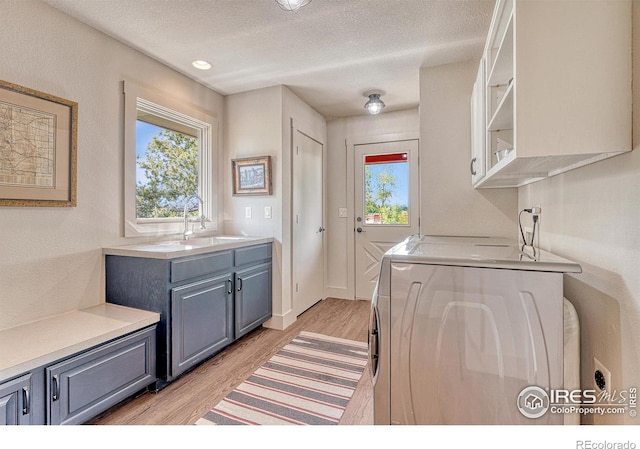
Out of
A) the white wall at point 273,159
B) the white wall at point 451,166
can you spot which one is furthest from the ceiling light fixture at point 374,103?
the white wall at point 273,159

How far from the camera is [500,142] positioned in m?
1.69

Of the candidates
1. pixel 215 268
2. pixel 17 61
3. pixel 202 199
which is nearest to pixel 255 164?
pixel 202 199

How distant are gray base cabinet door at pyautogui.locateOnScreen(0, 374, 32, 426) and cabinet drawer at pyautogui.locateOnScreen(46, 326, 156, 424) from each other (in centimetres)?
8

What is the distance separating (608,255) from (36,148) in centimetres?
274

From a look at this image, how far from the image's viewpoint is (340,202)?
4043mm

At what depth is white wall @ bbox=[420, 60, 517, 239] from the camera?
237cm

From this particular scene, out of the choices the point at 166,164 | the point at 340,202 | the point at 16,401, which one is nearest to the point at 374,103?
the point at 340,202

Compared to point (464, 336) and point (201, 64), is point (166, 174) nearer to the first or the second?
point (201, 64)

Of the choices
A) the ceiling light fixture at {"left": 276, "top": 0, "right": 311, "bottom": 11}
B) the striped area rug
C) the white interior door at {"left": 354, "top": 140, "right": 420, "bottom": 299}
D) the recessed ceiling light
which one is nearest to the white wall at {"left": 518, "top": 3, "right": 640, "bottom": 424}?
the striped area rug

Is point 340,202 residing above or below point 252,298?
above

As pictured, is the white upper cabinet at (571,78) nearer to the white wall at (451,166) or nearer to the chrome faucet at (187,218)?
the white wall at (451,166)

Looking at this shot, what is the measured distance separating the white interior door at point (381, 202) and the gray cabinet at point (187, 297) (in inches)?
70.0
